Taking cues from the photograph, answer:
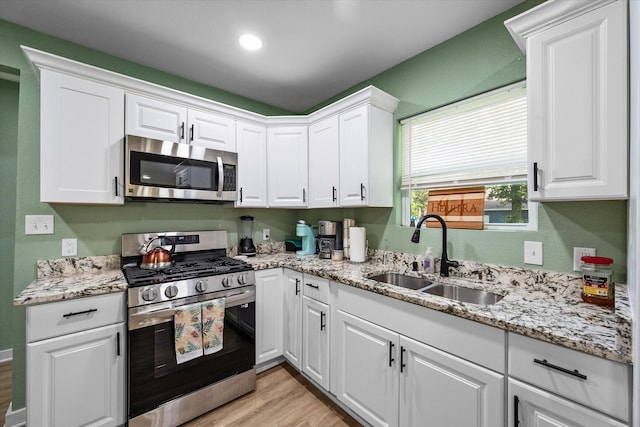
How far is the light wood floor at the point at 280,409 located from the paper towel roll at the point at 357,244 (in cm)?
109

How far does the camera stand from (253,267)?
7.23ft

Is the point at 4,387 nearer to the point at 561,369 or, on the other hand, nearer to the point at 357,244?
the point at 357,244

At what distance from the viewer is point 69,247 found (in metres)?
1.97

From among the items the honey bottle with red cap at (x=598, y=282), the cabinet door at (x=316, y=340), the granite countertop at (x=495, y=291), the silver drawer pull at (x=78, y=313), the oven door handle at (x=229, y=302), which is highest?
the honey bottle with red cap at (x=598, y=282)

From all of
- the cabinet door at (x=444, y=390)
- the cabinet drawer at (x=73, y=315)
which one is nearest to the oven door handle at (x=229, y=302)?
the cabinet drawer at (x=73, y=315)

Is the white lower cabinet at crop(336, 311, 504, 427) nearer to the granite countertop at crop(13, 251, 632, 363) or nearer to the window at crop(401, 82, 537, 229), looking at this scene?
the granite countertop at crop(13, 251, 632, 363)

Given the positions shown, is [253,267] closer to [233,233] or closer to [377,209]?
[233,233]

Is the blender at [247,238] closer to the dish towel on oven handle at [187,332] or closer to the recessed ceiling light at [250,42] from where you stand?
the dish towel on oven handle at [187,332]

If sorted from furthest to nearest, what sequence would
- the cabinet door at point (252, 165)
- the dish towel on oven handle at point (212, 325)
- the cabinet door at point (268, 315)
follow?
1. the cabinet door at point (252, 165)
2. the cabinet door at point (268, 315)
3. the dish towel on oven handle at point (212, 325)

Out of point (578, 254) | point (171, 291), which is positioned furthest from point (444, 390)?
point (171, 291)

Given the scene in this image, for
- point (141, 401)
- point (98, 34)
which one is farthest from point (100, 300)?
point (98, 34)

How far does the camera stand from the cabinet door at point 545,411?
898 mm

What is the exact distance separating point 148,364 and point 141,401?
0.70ft

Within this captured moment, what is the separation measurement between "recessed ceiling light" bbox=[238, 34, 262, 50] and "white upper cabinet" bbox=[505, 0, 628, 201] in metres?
1.58
